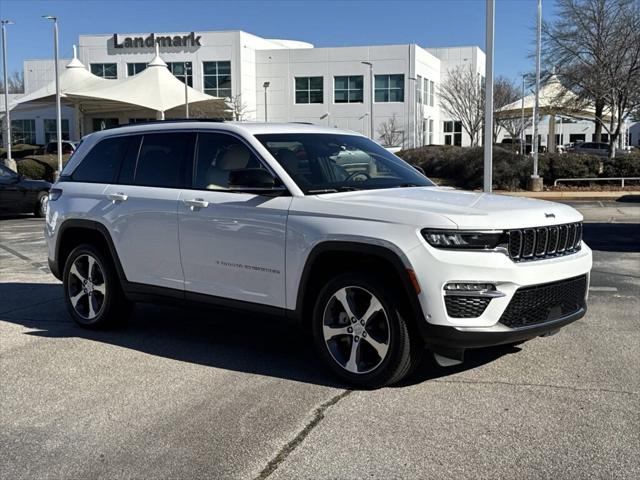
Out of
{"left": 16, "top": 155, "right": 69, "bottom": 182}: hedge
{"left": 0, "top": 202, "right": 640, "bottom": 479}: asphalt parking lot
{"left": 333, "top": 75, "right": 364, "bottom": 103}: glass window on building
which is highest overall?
{"left": 333, "top": 75, "right": 364, "bottom": 103}: glass window on building

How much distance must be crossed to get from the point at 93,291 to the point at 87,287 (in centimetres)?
10

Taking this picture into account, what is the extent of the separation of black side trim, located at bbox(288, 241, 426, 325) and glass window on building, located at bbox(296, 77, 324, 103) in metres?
60.6

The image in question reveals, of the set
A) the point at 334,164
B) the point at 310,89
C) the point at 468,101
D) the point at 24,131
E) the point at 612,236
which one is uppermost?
the point at 310,89

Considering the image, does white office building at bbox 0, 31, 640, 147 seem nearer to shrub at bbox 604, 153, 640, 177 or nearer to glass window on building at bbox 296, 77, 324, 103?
glass window on building at bbox 296, 77, 324, 103

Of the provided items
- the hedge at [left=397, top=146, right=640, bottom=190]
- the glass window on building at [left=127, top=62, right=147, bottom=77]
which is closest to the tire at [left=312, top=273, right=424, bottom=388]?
the hedge at [left=397, top=146, right=640, bottom=190]

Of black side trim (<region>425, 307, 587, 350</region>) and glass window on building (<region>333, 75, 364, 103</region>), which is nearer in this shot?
black side trim (<region>425, 307, 587, 350</region>)

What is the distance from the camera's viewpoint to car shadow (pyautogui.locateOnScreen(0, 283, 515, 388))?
5559 mm

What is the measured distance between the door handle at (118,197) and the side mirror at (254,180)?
1525mm

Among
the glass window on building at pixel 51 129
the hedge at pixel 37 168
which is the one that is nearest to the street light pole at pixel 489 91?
the hedge at pixel 37 168

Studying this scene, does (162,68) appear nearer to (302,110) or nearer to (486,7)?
(302,110)

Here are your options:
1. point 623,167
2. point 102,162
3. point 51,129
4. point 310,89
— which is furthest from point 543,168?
point 51,129

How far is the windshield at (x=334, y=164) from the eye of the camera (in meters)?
5.55

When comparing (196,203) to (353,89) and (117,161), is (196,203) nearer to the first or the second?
(117,161)

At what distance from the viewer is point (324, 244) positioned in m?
5.01
